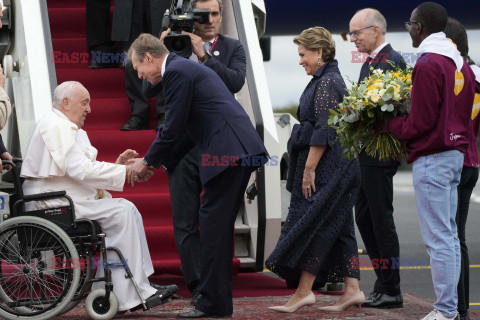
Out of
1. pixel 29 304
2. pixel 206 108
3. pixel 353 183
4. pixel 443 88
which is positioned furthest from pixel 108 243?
pixel 443 88

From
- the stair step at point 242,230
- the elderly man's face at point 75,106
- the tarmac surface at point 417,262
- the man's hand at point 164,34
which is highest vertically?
the man's hand at point 164,34

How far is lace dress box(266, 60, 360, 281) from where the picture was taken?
243 inches

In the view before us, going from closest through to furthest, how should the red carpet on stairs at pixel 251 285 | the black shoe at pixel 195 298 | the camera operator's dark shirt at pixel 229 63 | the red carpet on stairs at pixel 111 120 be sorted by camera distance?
the black shoe at pixel 195 298 < the camera operator's dark shirt at pixel 229 63 < the red carpet on stairs at pixel 251 285 < the red carpet on stairs at pixel 111 120

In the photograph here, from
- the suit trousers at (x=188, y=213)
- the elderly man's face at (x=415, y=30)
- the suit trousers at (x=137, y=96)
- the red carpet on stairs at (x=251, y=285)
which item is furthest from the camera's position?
the suit trousers at (x=137, y=96)

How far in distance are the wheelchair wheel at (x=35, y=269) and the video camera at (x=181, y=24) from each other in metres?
1.51

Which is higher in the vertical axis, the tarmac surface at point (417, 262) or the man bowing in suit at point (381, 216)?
the man bowing in suit at point (381, 216)

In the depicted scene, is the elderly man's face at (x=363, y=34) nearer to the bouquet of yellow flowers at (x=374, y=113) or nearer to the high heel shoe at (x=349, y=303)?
the bouquet of yellow flowers at (x=374, y=113)

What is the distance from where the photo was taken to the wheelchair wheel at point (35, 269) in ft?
18.6

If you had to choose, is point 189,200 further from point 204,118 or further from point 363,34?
point 363,34

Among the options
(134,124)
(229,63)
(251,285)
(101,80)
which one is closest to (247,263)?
(251,285)

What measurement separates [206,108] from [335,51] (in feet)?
3.48

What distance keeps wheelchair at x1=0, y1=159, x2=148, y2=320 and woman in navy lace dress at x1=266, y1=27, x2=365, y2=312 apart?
3.25ft

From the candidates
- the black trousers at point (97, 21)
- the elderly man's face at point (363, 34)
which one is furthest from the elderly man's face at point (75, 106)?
the black trousers at point (97, 21)

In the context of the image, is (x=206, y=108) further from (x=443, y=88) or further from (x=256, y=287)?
(x=256, y=287)
